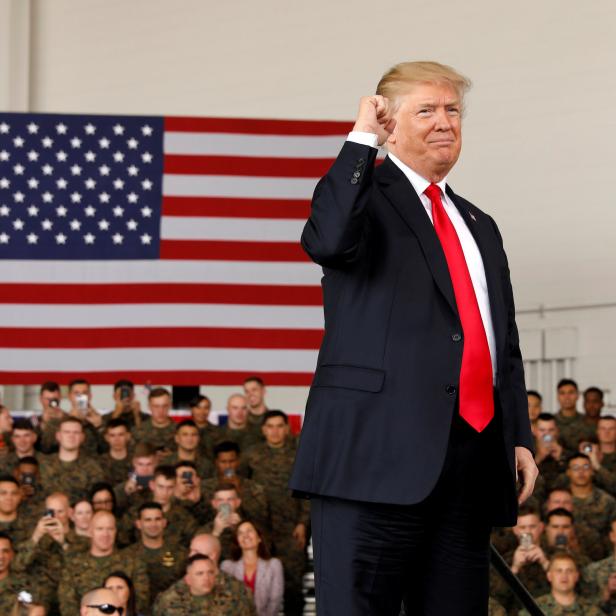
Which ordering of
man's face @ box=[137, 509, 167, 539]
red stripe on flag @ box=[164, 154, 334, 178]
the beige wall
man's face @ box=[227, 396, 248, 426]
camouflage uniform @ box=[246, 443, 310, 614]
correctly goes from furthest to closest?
the beige wall, red stripe on flag @ box=[164, 154, 334, 178], man's face @ box=[227, 396, 248, 426], camouflage uniform @ box=[246, 443, 310, 614], man's face @ box=[137, 509, 167, 539]

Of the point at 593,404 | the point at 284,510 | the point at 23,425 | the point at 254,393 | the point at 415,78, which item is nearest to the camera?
the point at 415,78

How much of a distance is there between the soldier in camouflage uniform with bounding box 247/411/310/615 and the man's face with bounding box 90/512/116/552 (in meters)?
1.08

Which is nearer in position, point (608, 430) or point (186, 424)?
point (186, 424)


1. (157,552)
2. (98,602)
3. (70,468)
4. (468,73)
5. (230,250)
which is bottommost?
(98,602)

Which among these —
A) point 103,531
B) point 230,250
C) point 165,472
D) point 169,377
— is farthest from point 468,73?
point 103,531

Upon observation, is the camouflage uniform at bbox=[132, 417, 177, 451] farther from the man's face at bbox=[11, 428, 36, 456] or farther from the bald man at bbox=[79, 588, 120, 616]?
the bald man at bbox=[79, 588, 120, 616]

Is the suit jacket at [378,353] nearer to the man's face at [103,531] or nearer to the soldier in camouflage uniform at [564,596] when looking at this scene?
the soldier in camouflage uniform at [564,596]

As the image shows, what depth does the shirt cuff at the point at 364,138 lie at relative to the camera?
198 centimetres

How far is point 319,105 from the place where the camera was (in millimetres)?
11984

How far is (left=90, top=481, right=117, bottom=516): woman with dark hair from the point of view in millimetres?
7332

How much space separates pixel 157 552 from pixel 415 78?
5.53 meters

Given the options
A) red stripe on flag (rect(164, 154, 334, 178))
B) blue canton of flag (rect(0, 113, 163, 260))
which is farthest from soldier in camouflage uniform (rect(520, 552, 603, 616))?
blue canton of flag (rect(0, 113, 163, 260))

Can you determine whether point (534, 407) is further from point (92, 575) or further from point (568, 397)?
point (92, 575)

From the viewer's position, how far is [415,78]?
2053mm
